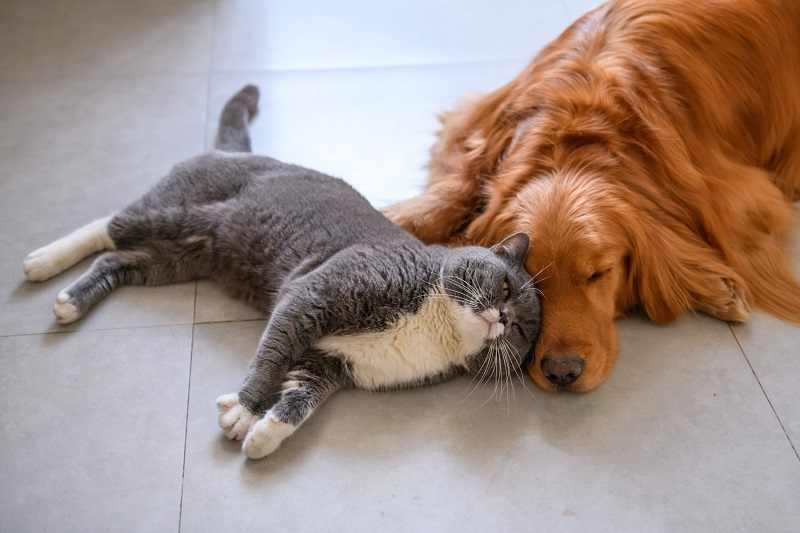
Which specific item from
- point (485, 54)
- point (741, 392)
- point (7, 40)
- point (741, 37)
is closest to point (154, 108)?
point (7, 40)

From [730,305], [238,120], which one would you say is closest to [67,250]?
[238,120]

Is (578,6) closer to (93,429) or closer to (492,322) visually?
(492,322)

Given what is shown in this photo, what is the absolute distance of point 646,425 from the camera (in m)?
2.17

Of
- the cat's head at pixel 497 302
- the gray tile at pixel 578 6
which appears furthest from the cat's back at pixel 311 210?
the gray tile at pixel 578 6

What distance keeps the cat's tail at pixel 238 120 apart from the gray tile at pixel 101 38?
0.40 m

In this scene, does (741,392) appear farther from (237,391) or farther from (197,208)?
(197,208)

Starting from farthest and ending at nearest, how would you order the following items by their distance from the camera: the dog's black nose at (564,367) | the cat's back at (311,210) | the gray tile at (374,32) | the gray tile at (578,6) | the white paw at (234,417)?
the gray tile at (578,6)
the gray tile at (374,32)
the cat's back at (311,210)
the dog's black nose at (564,367)
the white paw at (234,417)

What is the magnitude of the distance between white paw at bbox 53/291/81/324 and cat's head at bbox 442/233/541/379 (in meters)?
1.08

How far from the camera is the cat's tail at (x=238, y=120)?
281 cm

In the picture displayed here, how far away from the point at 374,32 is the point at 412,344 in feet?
6.22

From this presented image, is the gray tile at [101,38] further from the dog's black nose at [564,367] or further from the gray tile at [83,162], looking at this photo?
the dog's black nose at [564,367]

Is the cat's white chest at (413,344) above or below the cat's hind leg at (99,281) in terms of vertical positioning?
above

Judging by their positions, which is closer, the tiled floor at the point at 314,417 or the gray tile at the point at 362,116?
the tiled floor at the point at 314,417

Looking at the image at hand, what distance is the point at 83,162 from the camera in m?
2.88
